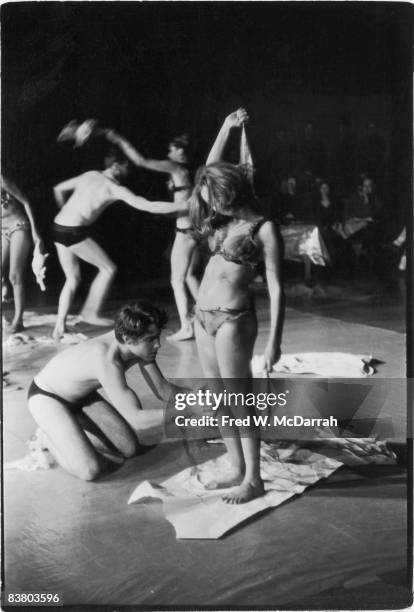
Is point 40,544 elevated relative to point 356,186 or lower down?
lower down

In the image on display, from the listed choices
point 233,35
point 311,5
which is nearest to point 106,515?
point 233,35

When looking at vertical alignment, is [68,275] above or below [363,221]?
below

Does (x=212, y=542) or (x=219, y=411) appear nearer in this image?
(x=212, y=542)

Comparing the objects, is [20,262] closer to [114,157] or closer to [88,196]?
[88,196]

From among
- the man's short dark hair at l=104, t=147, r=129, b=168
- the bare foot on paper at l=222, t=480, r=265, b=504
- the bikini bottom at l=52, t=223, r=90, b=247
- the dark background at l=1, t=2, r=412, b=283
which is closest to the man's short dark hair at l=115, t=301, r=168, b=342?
the dark background at l=1, t=2, r=412, b=283

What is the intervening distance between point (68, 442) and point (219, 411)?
615mm

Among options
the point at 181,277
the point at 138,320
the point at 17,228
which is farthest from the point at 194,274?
the point at 17,228

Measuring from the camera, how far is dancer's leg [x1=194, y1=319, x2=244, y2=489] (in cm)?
256

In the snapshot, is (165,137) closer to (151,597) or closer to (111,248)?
(111,248)

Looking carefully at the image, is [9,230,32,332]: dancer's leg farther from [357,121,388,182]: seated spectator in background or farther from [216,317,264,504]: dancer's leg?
[357,121,388,182]: seated spectator in background

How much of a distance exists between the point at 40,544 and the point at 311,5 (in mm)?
2428

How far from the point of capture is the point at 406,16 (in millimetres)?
2619

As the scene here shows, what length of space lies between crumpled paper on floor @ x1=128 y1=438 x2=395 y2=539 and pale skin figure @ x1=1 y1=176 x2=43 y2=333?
2.97 feet

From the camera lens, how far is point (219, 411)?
2584mm
